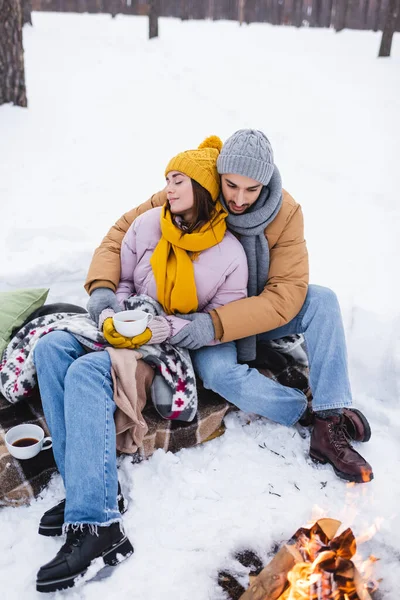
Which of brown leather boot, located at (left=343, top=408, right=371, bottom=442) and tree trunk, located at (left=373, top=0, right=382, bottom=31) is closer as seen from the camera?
brown leather boot, located at (left=343, top=408, right=371, bottom=442)

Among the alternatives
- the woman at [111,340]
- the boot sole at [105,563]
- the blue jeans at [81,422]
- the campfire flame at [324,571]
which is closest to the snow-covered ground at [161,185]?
the boot sole at [105,563]

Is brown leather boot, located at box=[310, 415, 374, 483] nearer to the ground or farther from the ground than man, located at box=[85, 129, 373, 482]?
nearer to the ground

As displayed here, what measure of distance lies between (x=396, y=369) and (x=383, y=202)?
11.3 ft

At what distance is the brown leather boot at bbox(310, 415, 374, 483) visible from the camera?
2799 millimetres

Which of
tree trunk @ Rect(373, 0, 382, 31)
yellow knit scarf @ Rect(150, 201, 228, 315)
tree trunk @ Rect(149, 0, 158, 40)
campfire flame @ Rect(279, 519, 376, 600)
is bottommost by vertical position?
campfire flame @ Rect(279, 519, 376, 600)

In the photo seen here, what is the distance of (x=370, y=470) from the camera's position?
110 inches

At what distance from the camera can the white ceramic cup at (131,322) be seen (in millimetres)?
2734

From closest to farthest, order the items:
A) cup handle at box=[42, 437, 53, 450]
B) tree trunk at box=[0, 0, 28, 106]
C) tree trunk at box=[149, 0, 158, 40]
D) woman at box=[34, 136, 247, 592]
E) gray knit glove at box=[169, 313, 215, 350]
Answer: woman at box=[34, 136, 247, 592]
cup handle at box=[42, 437, 53, 450]
gray knit glove at box=[169, 313, 215, 350]
tree trunk at box=[0, 0, 28, 106]
tree trunk at box=[149, 0, 158, 40]

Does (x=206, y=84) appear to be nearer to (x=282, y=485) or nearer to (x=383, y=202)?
(x=383, y=202)

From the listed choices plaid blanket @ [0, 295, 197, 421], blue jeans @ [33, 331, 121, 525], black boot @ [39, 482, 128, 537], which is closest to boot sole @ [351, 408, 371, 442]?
plaid blanket @ [0, 295, 197, 421]

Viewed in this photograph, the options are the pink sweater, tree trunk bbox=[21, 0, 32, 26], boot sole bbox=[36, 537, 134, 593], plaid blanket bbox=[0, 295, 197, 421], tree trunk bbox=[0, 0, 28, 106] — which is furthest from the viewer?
tree trunk bbox=[21, 0, 32, 26]

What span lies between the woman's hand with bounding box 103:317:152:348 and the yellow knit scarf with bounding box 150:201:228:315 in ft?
1.21

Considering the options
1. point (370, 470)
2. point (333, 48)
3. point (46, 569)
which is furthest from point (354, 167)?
point (333, 48)

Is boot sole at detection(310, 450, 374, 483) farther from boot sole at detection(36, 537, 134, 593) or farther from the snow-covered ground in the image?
boot sole at detection(36, 537, 134, 593)
